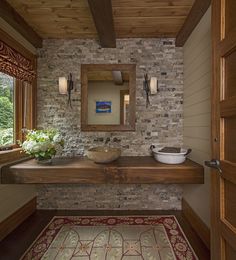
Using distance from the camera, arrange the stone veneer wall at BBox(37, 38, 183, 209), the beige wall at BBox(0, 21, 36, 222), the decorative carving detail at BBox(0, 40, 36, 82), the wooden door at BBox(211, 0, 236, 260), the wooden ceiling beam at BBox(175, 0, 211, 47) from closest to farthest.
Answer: the wooden door at BBox(211, 0, 236, 260)
the wooden ceiling beam at BBox(175, 0, 211, 47)
the decorative carving detail at BBox(0, 40, 36, 82)
the beige wall at BBox(0, 21, 36, 222)
the stone veneer wall at BBox(37, 38, 183, 209)

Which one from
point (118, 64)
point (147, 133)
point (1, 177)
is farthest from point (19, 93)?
point (147, 133)

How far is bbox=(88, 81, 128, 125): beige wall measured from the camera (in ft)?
10.3

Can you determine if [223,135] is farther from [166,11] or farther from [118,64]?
[118,64]

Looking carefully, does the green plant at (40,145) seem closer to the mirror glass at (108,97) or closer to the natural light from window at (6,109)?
the natural light from window at (6,109)

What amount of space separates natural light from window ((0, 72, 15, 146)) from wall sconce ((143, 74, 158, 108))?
1815 mm

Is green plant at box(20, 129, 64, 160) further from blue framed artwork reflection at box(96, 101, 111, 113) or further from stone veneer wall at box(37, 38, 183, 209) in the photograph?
blue framed artwork reflection at box(96, 101, 111, 113)

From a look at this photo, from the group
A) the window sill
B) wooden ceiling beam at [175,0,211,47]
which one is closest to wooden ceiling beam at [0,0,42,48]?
the window sill

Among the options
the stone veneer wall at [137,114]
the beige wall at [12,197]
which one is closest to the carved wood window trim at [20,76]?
the stone veneer wall at [137,114]

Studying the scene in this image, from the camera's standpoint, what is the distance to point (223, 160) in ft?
4.12

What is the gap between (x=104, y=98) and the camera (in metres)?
3.16

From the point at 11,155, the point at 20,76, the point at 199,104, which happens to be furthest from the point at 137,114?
the point at 11,155

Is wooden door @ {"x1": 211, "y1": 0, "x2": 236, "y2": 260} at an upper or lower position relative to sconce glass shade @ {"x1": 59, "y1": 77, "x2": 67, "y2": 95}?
lower

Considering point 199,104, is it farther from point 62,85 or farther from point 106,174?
point 62,85

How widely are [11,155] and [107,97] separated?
58.6 inches
